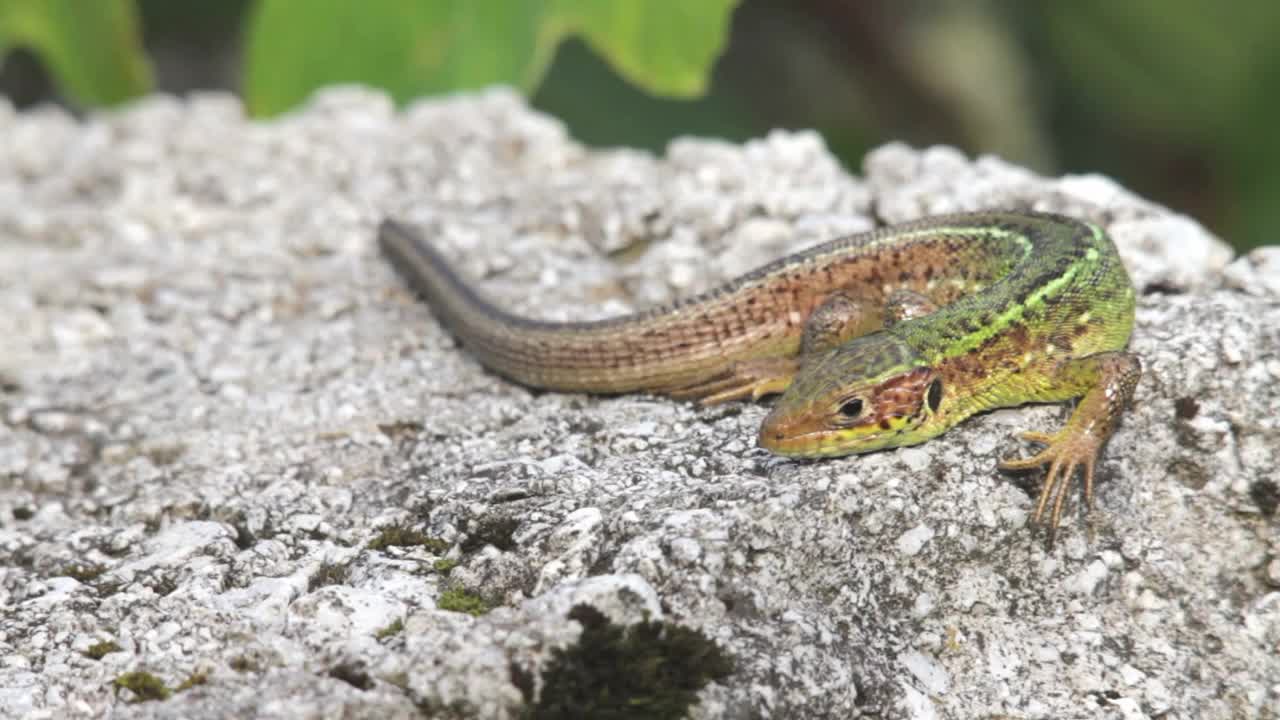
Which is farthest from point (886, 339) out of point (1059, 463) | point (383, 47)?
point (383, 47)

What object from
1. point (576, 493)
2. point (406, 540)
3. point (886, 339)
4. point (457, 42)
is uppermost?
point (457, 42)

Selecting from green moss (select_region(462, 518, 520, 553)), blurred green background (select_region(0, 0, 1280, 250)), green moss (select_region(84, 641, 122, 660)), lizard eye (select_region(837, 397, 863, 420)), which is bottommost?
green moss (select_region(84, 641, 122, 660))

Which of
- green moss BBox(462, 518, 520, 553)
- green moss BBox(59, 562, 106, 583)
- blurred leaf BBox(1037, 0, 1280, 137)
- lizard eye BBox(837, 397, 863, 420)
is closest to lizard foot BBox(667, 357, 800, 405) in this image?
lizard eye BBox(837, 397, 863, 420)

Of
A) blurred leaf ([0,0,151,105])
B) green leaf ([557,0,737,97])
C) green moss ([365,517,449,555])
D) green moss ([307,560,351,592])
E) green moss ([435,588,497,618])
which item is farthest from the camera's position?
blurred leaf ([0,0,151,105])

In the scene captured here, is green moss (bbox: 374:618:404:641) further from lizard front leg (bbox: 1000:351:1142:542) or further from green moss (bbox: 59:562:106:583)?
lizard front leg (bbox: 1000:351:1142:542)

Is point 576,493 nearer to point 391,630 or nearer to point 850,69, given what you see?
point 391,630

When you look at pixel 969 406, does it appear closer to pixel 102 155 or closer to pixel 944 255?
pixel 944 255
